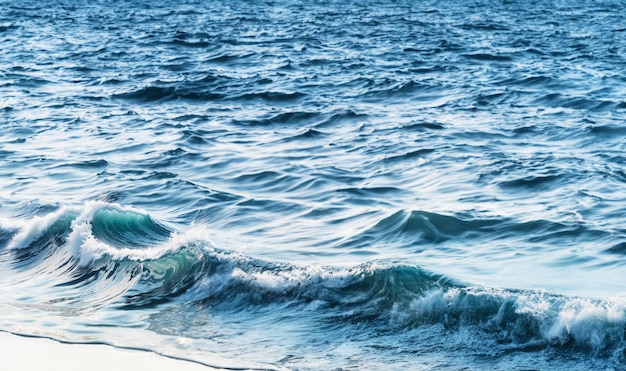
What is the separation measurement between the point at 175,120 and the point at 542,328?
11132 millimetres

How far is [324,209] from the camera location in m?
12.0

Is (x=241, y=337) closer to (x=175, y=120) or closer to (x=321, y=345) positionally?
(x=321, y=345)

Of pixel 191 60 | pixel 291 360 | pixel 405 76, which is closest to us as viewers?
pixel 291 360

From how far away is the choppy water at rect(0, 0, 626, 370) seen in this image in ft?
26.4

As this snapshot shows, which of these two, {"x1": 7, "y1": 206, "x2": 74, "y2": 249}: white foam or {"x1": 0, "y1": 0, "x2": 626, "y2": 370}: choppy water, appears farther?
{"x1": 7, "y1": 206, "x2": 74, "y2": 249}: white foam

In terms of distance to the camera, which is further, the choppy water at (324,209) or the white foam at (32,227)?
the white foam at (32,227)

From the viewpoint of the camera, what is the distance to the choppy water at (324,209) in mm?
8055

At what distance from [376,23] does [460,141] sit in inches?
794

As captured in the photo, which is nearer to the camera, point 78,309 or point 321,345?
point 321,345

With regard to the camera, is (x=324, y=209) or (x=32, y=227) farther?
Result: (x=324, y=209)

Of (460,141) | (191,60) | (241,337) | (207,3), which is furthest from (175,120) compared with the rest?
(207,3)

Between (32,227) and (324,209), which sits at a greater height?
(32,227)

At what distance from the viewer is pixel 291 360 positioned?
7.57 meters

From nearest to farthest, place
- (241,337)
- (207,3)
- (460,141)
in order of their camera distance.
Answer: (241,337)
(460,141)
(207,3)
